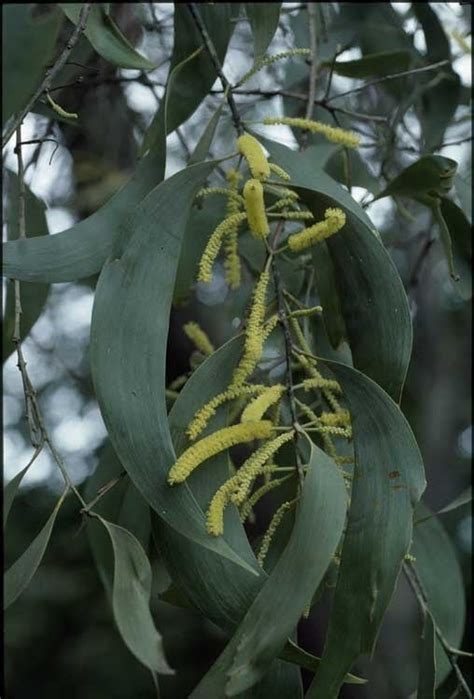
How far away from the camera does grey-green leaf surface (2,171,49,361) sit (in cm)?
98

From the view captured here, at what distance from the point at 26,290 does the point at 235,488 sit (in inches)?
20.2

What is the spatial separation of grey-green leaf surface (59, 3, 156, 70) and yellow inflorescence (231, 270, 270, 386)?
0.76 ft

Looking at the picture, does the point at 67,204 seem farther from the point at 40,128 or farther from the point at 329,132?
the point at 329,132

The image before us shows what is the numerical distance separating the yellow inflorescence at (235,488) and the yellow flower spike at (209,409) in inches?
1.8

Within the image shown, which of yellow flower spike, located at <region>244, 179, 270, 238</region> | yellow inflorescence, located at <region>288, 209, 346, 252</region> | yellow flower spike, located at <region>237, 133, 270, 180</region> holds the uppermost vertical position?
yellow flower spike, located at <region>237, 133, 270, 180</region>

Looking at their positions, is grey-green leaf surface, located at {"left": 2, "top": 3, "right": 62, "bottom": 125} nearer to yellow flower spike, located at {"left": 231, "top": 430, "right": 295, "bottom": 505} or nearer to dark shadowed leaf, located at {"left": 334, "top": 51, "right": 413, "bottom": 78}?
yellow flower spike, located at {"left": 231, "top": 430, "right": 295, "bottom": 505}

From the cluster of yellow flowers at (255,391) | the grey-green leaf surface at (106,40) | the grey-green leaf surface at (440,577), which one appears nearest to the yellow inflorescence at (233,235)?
the cluster of yellow flowers at (255,391)

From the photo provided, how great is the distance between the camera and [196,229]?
35.7 inches

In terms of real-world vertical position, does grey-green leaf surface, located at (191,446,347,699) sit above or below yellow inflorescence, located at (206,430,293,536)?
below

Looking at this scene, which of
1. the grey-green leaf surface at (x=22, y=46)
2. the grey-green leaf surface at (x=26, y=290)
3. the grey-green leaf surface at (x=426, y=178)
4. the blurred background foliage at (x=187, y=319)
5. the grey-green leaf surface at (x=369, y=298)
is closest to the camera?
the grey-green leaf surface at (x=22, y=46)

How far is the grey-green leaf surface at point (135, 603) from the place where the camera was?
1.66 ft

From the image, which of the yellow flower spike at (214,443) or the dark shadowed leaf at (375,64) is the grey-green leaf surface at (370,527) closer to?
the yellow flower spike at (214,443)

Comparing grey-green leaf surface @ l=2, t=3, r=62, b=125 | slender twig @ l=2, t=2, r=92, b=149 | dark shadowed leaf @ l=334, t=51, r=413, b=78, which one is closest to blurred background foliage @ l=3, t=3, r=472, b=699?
dark shadowed leaf @ l=334, t=51, r=413, b=78

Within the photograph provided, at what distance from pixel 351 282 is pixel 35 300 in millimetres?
441
